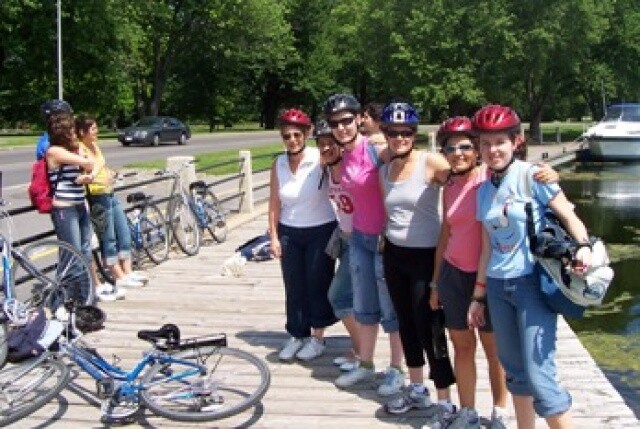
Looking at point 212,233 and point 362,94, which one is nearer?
point 212,233

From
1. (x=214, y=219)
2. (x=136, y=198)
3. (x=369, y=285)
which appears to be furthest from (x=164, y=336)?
(x=214, y=219)

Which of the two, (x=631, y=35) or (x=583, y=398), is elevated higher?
(x=631, y=35)

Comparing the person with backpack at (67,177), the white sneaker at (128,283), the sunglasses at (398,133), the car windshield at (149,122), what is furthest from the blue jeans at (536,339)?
the car windshield at (149,122)

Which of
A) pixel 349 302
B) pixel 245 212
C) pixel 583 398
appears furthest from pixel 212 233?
pixel 583 398

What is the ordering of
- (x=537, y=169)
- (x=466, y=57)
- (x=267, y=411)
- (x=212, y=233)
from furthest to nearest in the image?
(x=466, y=57) → (x=212, y=233) → (x=267, y=411) → (x=537, y=169)

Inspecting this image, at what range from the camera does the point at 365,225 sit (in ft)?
16.5

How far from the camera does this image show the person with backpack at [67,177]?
22.2 ft

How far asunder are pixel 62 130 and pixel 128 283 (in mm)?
2150

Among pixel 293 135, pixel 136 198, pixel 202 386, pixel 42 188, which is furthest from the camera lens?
pixel 136 198

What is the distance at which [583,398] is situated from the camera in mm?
5016

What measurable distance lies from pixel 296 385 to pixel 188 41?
176 ft

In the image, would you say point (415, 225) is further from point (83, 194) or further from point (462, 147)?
point (83, 194)

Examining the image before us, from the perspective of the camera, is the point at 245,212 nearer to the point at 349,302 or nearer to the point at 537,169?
the point at 349,302

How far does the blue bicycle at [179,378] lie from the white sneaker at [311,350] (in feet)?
3.69
